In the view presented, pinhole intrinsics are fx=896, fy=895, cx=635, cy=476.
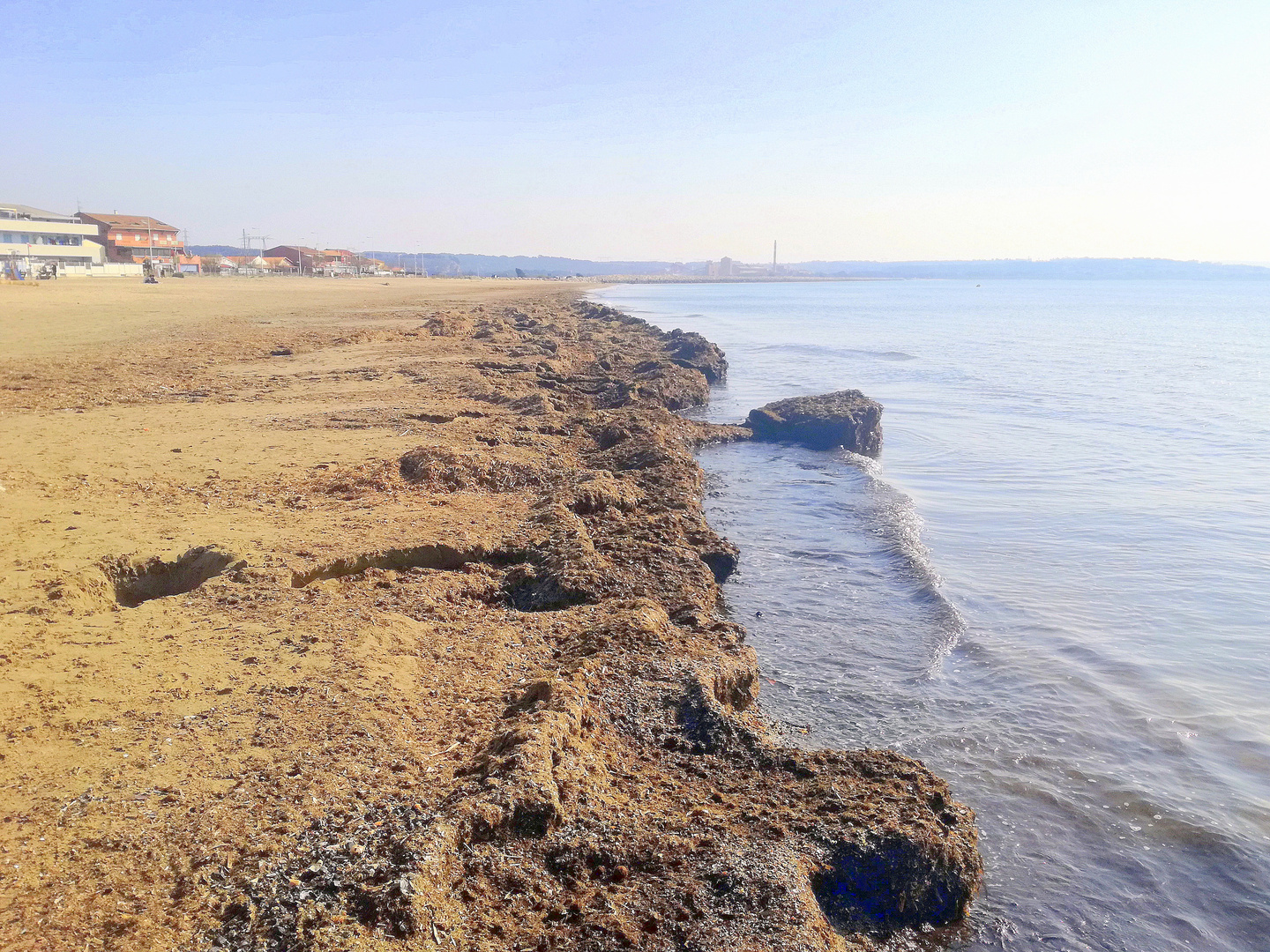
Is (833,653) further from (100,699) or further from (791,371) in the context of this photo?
(791,371)

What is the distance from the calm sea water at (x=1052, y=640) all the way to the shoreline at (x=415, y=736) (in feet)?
2.50

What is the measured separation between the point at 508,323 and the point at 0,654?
25.2 metres

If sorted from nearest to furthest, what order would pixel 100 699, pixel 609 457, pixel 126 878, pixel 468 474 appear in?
pixel 126 878
pixel 100 699
pixel 468 474
pixel 609 457

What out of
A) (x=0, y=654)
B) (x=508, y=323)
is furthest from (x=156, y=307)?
(x=0, y=654)

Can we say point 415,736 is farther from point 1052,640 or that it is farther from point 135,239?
point 135,239

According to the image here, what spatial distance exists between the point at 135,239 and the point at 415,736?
340 ft

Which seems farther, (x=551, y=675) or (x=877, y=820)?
(x=551, y=675)

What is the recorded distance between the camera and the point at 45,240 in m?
72.9

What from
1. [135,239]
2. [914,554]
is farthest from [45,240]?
[914,554]

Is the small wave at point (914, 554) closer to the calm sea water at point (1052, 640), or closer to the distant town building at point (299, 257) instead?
the calm sea water at point (1052, 640)

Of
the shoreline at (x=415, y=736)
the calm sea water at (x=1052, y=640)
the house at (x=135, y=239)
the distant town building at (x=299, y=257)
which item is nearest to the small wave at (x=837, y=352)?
the calm sea water at (x=1052, y=640)

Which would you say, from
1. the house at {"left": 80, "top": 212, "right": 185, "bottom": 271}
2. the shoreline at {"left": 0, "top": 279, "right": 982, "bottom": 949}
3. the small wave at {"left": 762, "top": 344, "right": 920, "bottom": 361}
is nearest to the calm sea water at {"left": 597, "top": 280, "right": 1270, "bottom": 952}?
the shoreline at {"left": 0, "top": 279, "right": 982, "bottom": 949}

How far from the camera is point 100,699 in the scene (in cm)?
425

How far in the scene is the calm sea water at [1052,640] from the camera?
447cm
